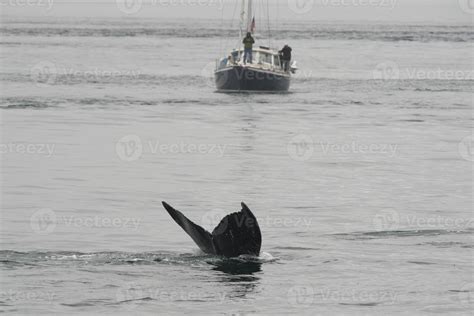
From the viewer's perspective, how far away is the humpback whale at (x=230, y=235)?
68.1 feet

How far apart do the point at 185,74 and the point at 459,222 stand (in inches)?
2351

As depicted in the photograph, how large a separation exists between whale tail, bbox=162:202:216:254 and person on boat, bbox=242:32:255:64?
4159cm

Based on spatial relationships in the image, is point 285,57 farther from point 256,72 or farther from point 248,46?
point 248,46

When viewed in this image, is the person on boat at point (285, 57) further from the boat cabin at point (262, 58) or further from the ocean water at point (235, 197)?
the ocean water at point (235, 197)

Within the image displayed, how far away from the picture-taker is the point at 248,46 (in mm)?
63469

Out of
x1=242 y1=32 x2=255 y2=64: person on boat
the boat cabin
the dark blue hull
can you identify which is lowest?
the dark blue hull

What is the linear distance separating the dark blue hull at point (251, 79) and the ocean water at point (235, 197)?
807 mm

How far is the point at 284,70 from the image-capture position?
217 feet

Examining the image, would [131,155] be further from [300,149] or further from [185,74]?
[185,74]

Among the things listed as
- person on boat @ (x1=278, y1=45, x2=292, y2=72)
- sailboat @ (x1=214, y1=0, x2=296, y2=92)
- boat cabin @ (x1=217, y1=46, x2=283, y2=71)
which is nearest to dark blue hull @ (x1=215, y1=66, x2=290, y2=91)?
sailboat @ (x1=214, y1=0, x2=296, y2=92)

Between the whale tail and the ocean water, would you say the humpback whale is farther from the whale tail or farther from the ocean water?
the ocean water

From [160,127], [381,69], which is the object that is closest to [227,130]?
[160,127]

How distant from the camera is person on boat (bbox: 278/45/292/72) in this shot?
64.9 m

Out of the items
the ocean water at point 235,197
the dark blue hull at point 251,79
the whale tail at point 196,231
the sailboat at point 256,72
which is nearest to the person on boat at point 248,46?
the sailboat at point 256,72
